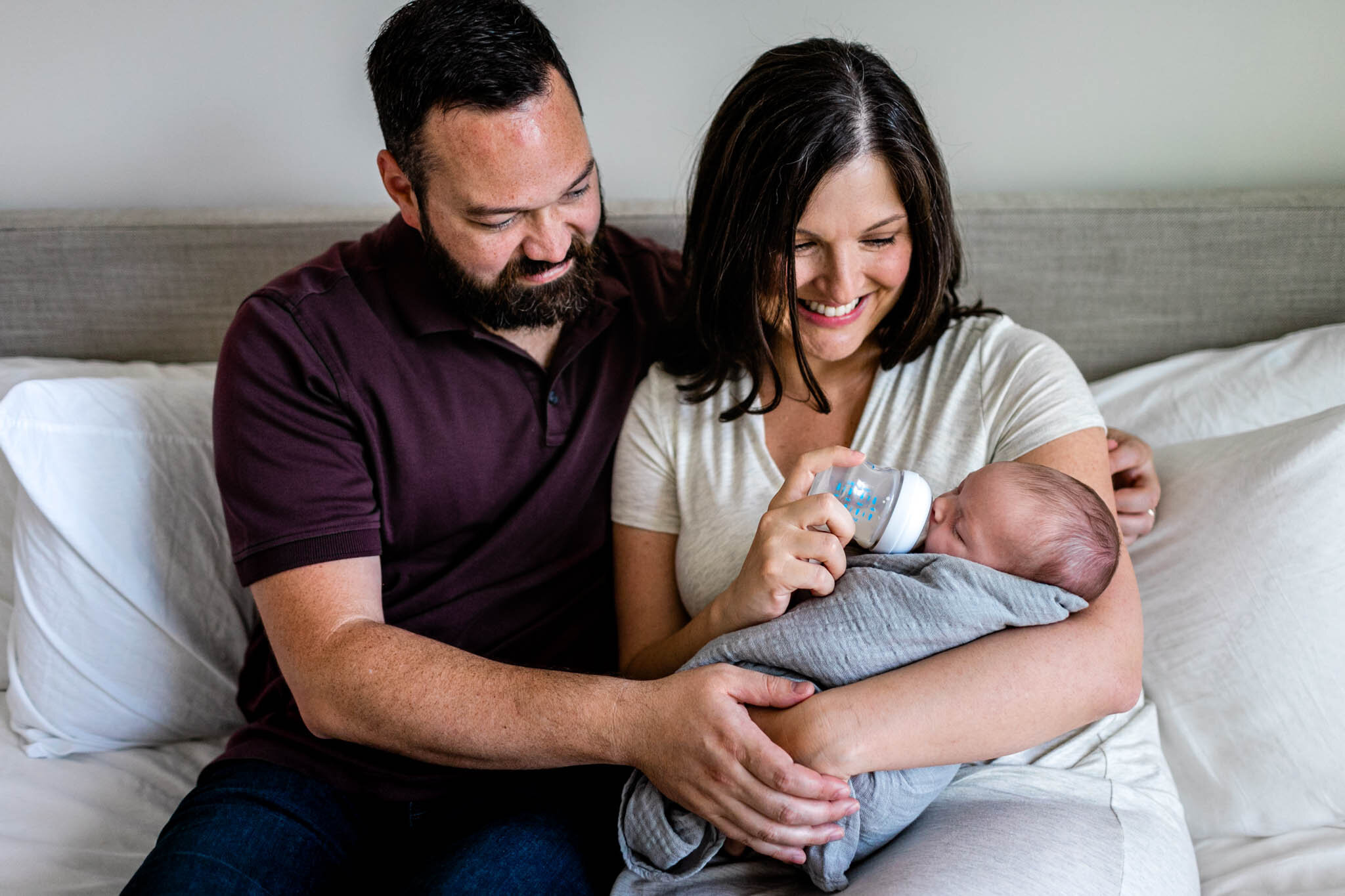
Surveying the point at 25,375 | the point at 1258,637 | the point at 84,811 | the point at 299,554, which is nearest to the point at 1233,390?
the point at 1258,637

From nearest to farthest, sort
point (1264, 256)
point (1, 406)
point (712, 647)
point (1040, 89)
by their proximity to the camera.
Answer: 1. point (712, 647)
2. point (1, 406)
3. point (1264, 256)
4. point (1040, 89)

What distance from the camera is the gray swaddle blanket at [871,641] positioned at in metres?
1.19

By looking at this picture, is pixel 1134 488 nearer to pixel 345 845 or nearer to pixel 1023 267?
pixel 1023 267

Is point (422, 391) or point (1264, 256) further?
point (1264, 256)

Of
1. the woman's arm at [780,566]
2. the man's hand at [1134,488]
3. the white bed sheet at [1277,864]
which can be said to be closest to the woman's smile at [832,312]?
the woman's arm at [780,566]

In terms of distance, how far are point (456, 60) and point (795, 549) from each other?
806mm

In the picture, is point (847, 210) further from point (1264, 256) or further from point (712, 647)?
point (1264, 256)

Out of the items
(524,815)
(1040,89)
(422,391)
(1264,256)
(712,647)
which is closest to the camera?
(712,647)

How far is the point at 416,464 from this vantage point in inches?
59.9

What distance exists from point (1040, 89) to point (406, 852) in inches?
70.7

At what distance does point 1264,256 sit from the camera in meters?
1.86

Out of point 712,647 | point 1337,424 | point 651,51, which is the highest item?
point 651,51

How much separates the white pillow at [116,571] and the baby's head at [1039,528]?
1.28 meters

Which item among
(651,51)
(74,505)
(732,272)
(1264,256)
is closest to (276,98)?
(651,51)
